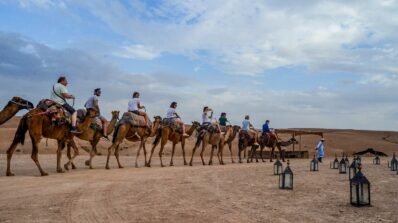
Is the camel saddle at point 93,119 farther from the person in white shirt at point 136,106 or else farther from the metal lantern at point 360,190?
the metal lantern at point 360,190

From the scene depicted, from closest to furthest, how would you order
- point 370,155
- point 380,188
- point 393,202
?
1. point 393,202
2. point 380,188
3. point 370,155

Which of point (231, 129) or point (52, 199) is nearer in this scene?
point (52, 199)

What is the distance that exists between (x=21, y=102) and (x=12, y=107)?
1.18ft

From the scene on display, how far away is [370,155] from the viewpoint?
4550cm

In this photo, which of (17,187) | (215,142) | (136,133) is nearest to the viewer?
(17,187)

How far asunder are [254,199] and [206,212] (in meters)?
2.24

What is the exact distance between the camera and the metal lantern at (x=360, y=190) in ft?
32.7

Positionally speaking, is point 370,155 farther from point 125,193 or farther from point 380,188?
point 125,193

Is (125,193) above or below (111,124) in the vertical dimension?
below

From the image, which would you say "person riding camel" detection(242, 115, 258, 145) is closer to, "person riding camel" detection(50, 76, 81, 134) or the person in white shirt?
the person in white shirt

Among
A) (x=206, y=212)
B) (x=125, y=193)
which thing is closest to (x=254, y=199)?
(x=206, y=212)

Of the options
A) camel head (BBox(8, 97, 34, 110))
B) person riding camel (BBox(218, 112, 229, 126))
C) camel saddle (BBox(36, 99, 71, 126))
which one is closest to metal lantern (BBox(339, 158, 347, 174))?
person riding camel (BBox(218, 112, 229, 126))

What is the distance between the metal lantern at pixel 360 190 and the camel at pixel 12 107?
1109 cm

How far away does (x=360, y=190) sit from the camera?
1001cm
